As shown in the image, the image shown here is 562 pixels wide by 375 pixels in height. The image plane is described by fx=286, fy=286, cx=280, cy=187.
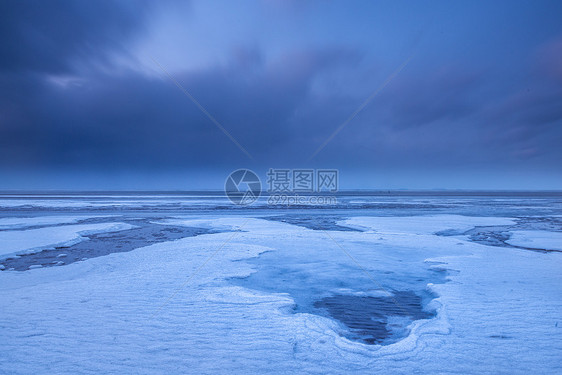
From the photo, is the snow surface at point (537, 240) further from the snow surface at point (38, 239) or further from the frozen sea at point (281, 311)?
the snow surface at point (38, 239)

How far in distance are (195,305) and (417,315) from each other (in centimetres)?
345

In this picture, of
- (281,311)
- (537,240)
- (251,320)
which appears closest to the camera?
(251,320)

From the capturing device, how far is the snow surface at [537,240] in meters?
9.29

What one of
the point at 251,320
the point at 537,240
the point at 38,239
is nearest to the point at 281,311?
the point at 251,320


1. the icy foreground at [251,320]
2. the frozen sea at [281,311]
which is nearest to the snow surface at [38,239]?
the frozen sea at [281,311]

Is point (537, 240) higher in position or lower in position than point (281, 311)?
higher

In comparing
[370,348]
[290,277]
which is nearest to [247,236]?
[290,277]

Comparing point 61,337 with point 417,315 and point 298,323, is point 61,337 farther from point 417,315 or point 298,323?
point 417,315

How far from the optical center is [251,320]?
402 centimetres

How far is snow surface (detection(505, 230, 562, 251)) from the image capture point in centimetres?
929

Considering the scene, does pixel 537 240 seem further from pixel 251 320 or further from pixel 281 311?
pixel 251 320

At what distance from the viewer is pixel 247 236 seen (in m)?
11.2

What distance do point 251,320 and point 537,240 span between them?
11.4 meters

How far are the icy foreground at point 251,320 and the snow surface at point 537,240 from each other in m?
1.97
